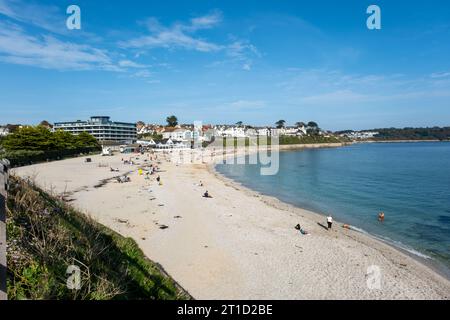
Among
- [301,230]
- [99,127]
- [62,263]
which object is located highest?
[99,127]

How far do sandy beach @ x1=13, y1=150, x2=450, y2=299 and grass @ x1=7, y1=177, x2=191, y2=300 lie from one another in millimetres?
4063

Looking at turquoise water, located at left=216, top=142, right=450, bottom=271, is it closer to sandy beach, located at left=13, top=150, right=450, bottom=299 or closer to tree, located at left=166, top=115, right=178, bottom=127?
sandy beach, located at left=13, top=150, right=450, bottom=299

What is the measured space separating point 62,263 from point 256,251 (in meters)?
12.8

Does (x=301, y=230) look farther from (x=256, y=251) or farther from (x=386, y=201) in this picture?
(x=386, y=201)

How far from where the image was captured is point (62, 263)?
6105mm

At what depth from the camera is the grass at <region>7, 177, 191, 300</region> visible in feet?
17.5

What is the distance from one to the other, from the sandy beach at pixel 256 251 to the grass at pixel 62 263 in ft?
13.3

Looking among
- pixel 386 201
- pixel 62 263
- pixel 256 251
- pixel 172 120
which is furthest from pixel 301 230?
pixel 172 120

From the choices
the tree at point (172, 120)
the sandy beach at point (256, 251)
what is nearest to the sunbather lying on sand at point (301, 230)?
the sandy beach at point (256, 251)

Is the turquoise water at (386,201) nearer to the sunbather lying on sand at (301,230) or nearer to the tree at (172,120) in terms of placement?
the sunbather lying on sand at (301,230)

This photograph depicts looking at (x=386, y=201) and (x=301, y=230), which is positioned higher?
(x=301, y=230)

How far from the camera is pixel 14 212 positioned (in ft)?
24.0

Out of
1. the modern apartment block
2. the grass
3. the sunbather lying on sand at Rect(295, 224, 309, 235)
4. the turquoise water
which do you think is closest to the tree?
the modern apartment block
